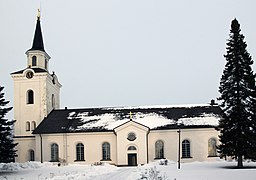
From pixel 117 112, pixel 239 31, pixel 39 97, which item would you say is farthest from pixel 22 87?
pixel 239 31

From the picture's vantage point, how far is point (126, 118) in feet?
161

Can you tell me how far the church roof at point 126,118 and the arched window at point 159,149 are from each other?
2115mm

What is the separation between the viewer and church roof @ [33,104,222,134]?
1853 inches

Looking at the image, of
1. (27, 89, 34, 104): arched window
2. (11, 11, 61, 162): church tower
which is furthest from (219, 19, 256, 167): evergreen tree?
(27, 89, 34, 104): arched window

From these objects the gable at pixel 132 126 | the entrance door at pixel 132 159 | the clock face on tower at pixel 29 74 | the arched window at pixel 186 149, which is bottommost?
the entrance door at pixel 132 159

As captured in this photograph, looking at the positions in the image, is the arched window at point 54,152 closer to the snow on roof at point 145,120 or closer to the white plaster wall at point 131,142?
the snow on roof at point 145,120

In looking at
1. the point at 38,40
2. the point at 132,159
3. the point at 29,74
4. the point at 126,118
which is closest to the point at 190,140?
the point at 132,159

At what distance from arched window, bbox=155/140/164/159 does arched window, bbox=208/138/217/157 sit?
240 inches

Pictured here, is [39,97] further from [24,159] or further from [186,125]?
[186,125]

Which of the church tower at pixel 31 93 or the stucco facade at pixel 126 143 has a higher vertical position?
the church tower at pixel 31 93

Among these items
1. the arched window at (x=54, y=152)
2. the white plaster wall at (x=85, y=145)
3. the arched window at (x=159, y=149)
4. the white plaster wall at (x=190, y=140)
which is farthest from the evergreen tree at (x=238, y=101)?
the arched window at (x=54, y=152)

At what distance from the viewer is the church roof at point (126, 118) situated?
47.1 metres

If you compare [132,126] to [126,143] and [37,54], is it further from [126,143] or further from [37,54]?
[37,54]

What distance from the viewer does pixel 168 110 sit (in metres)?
50.7
